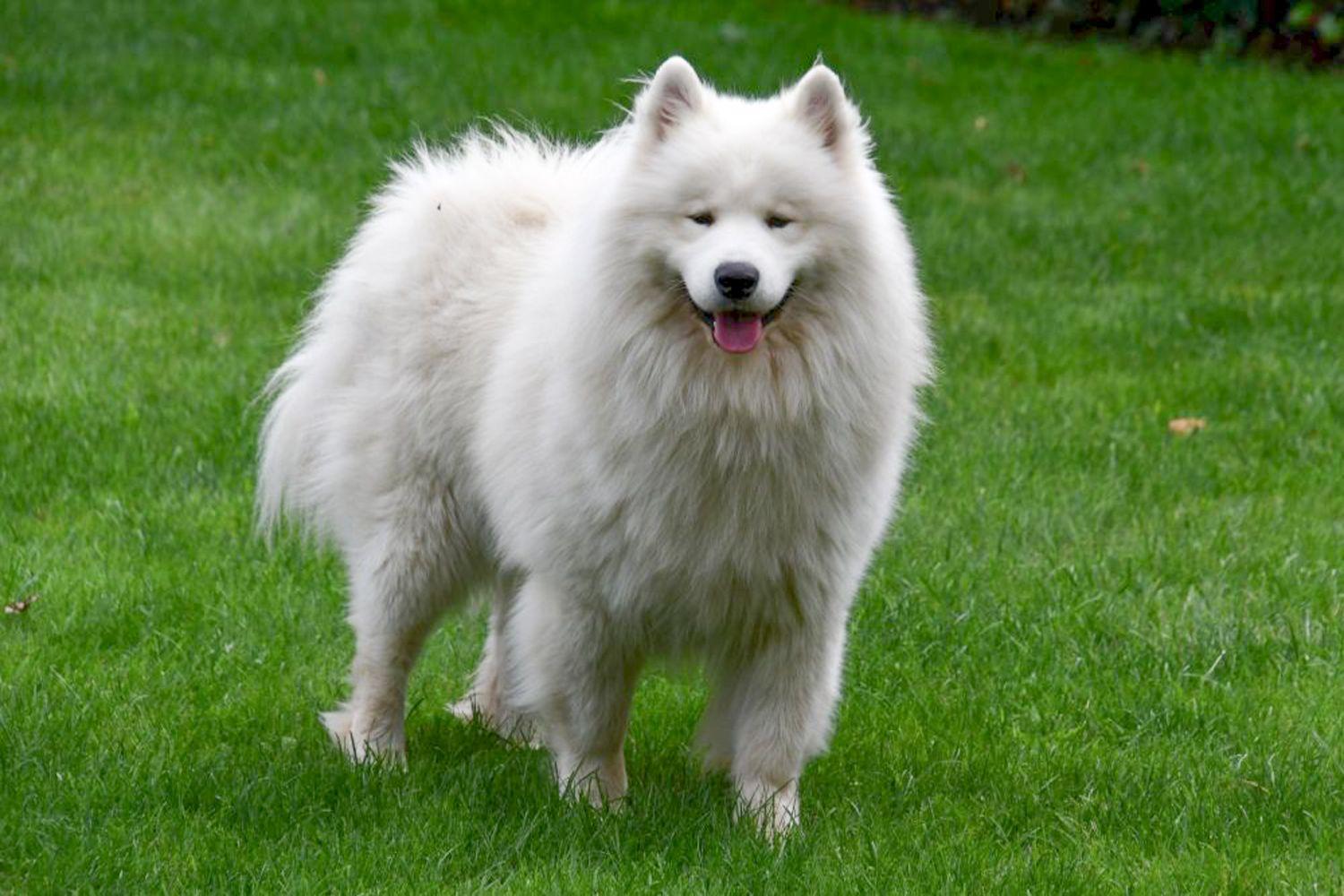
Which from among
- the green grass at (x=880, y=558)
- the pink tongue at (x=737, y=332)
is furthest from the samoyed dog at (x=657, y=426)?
the green grass at (x=880, y=558)

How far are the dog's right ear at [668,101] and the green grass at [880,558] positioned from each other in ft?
4.87

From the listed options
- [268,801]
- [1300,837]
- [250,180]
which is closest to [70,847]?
[268,801]

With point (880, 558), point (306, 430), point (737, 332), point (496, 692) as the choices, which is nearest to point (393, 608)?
point (496, 692)

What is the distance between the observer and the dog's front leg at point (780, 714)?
4.37m

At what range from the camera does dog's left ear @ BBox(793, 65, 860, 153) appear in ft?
13.7

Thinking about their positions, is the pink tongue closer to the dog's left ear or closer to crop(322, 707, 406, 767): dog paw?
the dog's left ear

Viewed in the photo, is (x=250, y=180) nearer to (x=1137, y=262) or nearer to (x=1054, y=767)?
(x=1137, y=262)

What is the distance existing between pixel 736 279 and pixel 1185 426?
398 cm

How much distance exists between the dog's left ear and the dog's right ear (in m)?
0.22

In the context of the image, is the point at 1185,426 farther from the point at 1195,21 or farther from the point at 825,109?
the point at 1195,21

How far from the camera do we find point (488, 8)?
577 inches

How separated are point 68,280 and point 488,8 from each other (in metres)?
6.56

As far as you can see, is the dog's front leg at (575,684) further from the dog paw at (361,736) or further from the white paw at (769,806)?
the dog paw at (361,736)

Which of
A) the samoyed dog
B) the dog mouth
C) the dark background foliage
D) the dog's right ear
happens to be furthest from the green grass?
the dark background foliage
